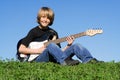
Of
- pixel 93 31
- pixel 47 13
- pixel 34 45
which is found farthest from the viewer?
pixel 93 31

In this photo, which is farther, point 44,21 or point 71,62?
point 44,21

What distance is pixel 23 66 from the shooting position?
12.4 meters

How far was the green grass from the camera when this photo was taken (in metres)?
10.1

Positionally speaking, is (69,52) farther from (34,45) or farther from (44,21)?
(44,21)

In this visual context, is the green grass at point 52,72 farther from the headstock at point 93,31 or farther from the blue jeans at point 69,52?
the headstock at point 93,31

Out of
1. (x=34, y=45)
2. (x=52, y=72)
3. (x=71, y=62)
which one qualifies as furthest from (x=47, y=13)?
(x=52, y=72)

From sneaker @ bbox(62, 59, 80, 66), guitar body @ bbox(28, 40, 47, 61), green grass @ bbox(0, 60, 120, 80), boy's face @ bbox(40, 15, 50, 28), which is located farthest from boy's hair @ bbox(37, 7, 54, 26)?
green grass @ bbox(0, 60, 120, 80)

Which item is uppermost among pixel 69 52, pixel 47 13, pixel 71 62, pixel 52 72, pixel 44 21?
pixel 47 13

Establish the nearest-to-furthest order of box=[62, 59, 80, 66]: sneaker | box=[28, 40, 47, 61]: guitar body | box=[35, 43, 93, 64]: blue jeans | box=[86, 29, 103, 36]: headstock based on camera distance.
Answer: box=[35, 43, 93, 64]: blue jeans
box=[62, 59, 80, 66]: sneaker
box=[28, 40, 47, 61]: guitar body
box=[86, 29, 103, 36]: headstock

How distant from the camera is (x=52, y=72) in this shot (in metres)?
11.1

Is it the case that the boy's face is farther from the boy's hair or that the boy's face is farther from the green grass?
the green grass

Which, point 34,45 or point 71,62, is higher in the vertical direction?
point 34,45

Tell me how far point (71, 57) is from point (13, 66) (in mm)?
2138

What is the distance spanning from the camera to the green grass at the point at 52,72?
33.3 feet
